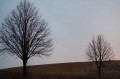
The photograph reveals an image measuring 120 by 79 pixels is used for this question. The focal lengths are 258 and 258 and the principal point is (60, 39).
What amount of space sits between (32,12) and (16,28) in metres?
3.86

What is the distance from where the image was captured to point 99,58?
5053cm

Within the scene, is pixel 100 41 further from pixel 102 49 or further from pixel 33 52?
pixel 33 52

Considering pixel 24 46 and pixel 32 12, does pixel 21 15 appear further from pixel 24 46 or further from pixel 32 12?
pixel 24 46

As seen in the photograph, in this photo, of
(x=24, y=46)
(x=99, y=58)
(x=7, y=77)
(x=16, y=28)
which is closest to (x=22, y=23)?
(x=16, y=28)

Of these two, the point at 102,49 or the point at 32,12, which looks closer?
the point at 32,12

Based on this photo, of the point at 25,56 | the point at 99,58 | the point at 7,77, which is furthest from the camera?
the point at 99,58

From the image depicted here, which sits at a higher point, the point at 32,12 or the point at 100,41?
the point at 32,12

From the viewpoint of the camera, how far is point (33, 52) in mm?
41781

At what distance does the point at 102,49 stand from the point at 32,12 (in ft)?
57.7

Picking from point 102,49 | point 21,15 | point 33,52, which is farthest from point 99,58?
point 21,15

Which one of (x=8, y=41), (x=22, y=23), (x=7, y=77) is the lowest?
(x=7, y=77)

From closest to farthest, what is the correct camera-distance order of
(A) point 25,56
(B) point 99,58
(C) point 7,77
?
(C) point 7,77 → (A) point 25,56 → (B) point 99,58

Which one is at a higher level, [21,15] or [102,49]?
[21,15]

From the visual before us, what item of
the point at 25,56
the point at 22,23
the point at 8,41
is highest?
the point at 22,23
